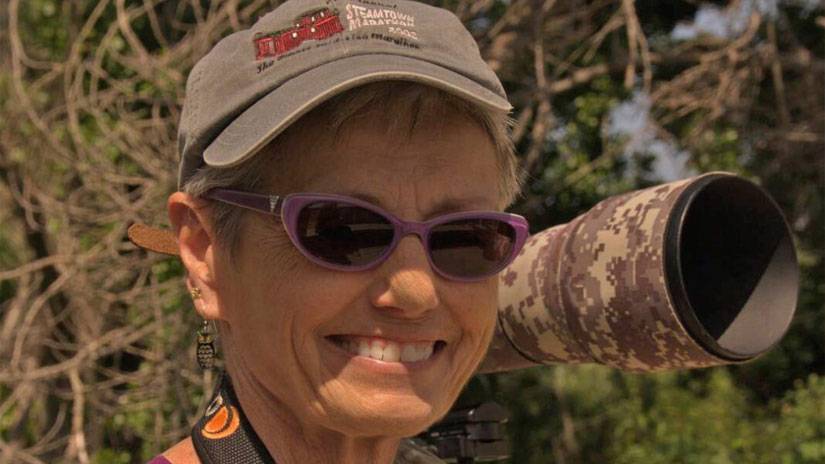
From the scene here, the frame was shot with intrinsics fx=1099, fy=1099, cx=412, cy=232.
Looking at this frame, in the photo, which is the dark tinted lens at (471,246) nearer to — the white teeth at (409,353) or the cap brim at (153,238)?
the white teeth at (409,353)

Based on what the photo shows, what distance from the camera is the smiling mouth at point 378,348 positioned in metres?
1.20

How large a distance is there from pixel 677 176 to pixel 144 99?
255 cm

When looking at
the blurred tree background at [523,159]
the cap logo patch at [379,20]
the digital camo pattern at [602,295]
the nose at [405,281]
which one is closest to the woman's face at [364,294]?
the nose at [405,281]

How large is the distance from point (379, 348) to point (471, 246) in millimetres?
153

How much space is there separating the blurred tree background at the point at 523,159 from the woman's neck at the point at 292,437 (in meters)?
2.49

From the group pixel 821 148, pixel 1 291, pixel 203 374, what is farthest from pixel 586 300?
pixel 821 148

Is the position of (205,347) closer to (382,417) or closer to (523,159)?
(382,417)

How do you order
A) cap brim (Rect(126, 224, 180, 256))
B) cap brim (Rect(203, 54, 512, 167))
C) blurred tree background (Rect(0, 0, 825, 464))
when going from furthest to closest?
1. blurred tree background (Rect(0, 0, 825, 464))
2. cap brim (Rect(126, 224, 180, 256))
3. cap brim (Rect(203, 54, 512, 167))

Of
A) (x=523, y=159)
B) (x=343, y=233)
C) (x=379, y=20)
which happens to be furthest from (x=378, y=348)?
(x=523, y=159)

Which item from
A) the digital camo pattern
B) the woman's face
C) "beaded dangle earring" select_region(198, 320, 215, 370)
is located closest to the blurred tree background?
the digital camo pattern

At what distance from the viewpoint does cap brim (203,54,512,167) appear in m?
1.12

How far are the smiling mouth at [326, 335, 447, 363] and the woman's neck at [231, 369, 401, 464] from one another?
137 mm

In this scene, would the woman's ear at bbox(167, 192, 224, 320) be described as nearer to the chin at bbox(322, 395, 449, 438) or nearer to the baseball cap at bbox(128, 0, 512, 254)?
the baseball cap at bbox(128, 0, 512, 254)

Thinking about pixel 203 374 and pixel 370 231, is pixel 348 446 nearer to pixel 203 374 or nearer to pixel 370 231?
pixel 370 231
